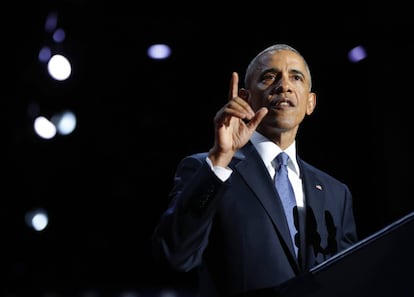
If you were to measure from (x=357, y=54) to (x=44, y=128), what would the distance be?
2.09 m

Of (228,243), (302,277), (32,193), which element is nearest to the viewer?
(302,277)

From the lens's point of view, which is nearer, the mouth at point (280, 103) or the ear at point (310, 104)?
the mouth at point (280, 103)

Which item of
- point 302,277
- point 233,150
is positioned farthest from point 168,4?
point 302,277

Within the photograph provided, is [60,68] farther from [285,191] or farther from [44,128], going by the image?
[285,191]

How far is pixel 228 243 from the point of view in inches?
54.2

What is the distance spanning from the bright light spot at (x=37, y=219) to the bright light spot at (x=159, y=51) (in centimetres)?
133

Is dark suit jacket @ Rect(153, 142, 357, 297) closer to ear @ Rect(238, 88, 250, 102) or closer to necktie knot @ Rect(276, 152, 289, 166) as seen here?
necktie knot @ Rect(276, 152, 289, 166)

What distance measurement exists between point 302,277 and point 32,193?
11.2 ft

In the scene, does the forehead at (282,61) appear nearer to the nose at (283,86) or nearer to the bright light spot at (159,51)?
the nose at (283,86)

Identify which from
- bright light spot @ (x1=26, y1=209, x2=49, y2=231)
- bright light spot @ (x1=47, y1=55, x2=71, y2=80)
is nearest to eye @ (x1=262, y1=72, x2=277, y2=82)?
bright light spot @ (x1=47, y1=55, x2=71, y2=80)

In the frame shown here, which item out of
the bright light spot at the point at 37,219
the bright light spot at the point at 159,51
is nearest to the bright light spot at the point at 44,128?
the bright light spot at the point at 37,219

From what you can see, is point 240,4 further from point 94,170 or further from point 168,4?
point 94,170

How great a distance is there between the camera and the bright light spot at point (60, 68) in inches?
151

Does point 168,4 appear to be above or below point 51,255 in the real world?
above
